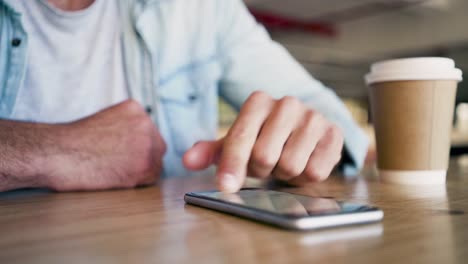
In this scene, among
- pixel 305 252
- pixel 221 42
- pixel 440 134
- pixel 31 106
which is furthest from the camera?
pixel 221 42

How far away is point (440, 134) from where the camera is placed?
70 cm

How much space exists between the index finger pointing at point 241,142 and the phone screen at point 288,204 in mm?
22

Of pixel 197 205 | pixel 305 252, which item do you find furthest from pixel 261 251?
pixel 197 205

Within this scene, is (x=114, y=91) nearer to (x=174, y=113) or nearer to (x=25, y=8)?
(x=174, y=113)

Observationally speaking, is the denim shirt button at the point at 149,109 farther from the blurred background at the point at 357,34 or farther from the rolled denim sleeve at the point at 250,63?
the blurred background at the point at 357,34

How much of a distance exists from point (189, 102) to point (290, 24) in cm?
423

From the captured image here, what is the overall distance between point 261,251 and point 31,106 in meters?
0.89

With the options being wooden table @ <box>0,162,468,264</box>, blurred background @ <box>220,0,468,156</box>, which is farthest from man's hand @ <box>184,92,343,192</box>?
blurred background @ <box>220,0,468,156</box>

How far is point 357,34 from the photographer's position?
245 inches

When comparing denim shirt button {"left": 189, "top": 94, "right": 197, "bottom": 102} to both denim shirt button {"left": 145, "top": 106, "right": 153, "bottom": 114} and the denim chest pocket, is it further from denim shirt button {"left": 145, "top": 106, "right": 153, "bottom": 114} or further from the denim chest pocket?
denim shirt button {"left": 145, "top": 106, "right": 153, "bottom": 114}

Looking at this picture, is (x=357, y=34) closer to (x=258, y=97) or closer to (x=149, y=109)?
(x=149, y=109)

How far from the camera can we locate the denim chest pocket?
3.93ft

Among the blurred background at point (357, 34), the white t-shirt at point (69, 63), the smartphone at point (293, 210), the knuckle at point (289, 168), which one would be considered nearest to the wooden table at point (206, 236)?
the smartphone at point (293, 210)

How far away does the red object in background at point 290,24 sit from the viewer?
493 cm
